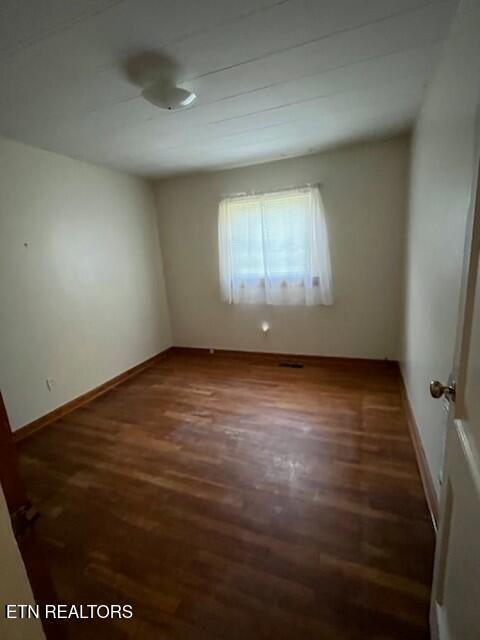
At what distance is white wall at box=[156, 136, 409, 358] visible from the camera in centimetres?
291

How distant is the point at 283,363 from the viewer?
357 cm

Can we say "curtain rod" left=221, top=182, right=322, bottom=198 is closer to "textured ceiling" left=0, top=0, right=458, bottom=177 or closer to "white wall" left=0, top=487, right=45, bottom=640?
"textured ceiling" left=0, top=0, right=458, bottom=177

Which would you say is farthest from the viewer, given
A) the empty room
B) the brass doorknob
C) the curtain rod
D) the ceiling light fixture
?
the curtain rod

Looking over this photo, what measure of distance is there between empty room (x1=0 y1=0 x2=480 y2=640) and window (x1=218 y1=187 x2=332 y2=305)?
3cm

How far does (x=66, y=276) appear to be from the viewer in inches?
107

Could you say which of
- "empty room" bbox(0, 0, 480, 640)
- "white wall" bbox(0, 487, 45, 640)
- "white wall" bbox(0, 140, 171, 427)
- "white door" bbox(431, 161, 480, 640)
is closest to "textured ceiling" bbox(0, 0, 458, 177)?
"empty room" bbox(0, 0, 480, 640)

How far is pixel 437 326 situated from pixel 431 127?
1.20 m

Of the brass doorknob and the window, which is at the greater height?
the window

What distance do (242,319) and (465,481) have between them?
315 centimetres

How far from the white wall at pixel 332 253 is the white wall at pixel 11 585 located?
10.5 feet

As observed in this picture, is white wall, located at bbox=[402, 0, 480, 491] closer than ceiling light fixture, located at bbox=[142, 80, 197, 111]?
Yes

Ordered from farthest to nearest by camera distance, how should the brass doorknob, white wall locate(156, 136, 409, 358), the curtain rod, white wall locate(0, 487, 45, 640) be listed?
the curtain rod < white wall locate(156, 136, 409, 358) < the brass doorknob < white wall locate(0, 487, 45, 640)

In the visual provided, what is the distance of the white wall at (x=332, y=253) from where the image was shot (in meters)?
2.91

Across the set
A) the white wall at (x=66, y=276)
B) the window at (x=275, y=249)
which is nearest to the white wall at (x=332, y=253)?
the window at (x=275, y=249)
